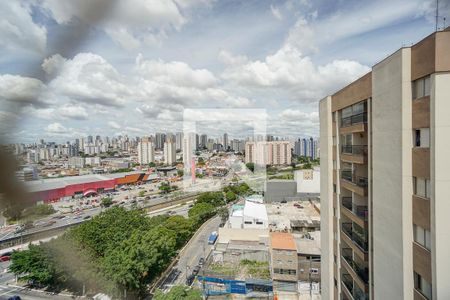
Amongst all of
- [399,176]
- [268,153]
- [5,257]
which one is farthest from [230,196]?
[399,176]

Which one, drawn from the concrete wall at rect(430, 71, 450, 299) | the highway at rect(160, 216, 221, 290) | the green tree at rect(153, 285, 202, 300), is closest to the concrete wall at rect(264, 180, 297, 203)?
the highway at rect(160, 216, 221, 290)

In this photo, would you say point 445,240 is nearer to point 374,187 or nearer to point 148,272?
point 374,187

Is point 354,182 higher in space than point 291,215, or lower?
higher

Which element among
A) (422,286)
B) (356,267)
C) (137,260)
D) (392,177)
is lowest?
(137,260)

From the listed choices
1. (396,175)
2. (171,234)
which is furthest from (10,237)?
(396,175)

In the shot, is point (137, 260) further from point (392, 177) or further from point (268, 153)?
point (268, 153)

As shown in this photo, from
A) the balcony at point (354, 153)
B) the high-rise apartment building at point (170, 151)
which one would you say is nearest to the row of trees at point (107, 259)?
the balcony at point (354, 153)
